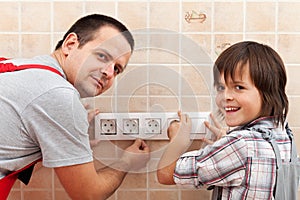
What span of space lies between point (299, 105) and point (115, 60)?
57 cm

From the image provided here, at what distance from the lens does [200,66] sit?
1.37 meters

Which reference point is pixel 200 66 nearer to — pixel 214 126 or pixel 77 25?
pixel 214 126

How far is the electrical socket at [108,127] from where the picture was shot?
1.38 metres

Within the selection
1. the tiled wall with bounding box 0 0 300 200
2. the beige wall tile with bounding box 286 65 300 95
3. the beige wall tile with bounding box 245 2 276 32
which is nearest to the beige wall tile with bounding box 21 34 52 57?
the tiled wall with bounding box 0 0 300 200

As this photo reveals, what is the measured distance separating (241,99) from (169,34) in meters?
0.33

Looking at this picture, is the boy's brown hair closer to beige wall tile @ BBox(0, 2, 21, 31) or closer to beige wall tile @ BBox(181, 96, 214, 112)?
beige wall tile @ BBox(181, 96, 214, 112)

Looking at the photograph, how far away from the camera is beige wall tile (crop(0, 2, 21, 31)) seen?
1.40 meters

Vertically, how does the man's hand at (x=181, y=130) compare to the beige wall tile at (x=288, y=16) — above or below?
below

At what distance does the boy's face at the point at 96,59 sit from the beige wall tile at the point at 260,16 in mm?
387

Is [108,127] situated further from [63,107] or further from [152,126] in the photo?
[63,107]

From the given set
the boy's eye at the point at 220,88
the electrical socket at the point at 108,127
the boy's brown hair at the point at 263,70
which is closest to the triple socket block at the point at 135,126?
the electrical socket at the point at 108,127

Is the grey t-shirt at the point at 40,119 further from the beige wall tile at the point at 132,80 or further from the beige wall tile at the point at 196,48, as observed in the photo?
the beige wall tile at the point at 196,48

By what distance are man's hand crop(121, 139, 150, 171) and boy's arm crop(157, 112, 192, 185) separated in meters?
0.06

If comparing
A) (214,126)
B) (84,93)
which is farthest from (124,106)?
(214,126)
